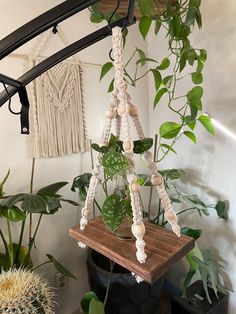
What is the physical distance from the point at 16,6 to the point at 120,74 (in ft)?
3.47

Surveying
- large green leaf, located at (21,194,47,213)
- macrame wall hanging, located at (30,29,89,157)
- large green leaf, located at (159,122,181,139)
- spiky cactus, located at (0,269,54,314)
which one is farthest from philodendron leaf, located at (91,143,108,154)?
macrame wall hanging, located at (30,29,89,157)

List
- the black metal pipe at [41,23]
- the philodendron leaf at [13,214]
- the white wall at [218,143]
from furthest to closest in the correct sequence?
1. the white wall at [218,143]
2. the philodendron leaf at [13,214]
3. the black metal pipe at [41,23]

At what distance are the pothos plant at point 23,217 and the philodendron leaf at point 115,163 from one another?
0.47 metres

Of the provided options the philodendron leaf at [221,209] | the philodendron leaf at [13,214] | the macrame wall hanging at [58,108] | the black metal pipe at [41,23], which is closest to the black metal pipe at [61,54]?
the black metal pipe at [41,23]

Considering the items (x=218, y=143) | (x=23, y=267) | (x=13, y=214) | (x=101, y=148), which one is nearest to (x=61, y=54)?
(x=101, y=148)

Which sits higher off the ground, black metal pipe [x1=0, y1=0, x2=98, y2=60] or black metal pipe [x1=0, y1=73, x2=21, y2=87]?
black metal pipe [x1=0, y1=0, x2=98, y2=60]

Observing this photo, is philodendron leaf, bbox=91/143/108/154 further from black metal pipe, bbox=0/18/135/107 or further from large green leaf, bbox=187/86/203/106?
large green leaf, bbox=187/86/203/106

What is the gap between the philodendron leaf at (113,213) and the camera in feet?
2.00

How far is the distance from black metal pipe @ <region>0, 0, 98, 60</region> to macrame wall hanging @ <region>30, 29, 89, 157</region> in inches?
35.4

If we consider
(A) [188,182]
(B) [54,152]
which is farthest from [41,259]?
(A) [188,182]

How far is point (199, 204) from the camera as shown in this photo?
1.23 m

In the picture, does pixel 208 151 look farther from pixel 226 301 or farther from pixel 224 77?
pixel 226 301

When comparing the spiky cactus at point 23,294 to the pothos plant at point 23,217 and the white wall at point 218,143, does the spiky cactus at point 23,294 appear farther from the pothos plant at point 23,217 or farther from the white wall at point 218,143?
the white wall at point 218,143

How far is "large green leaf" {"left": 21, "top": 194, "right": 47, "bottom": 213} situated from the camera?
898 millimetres
